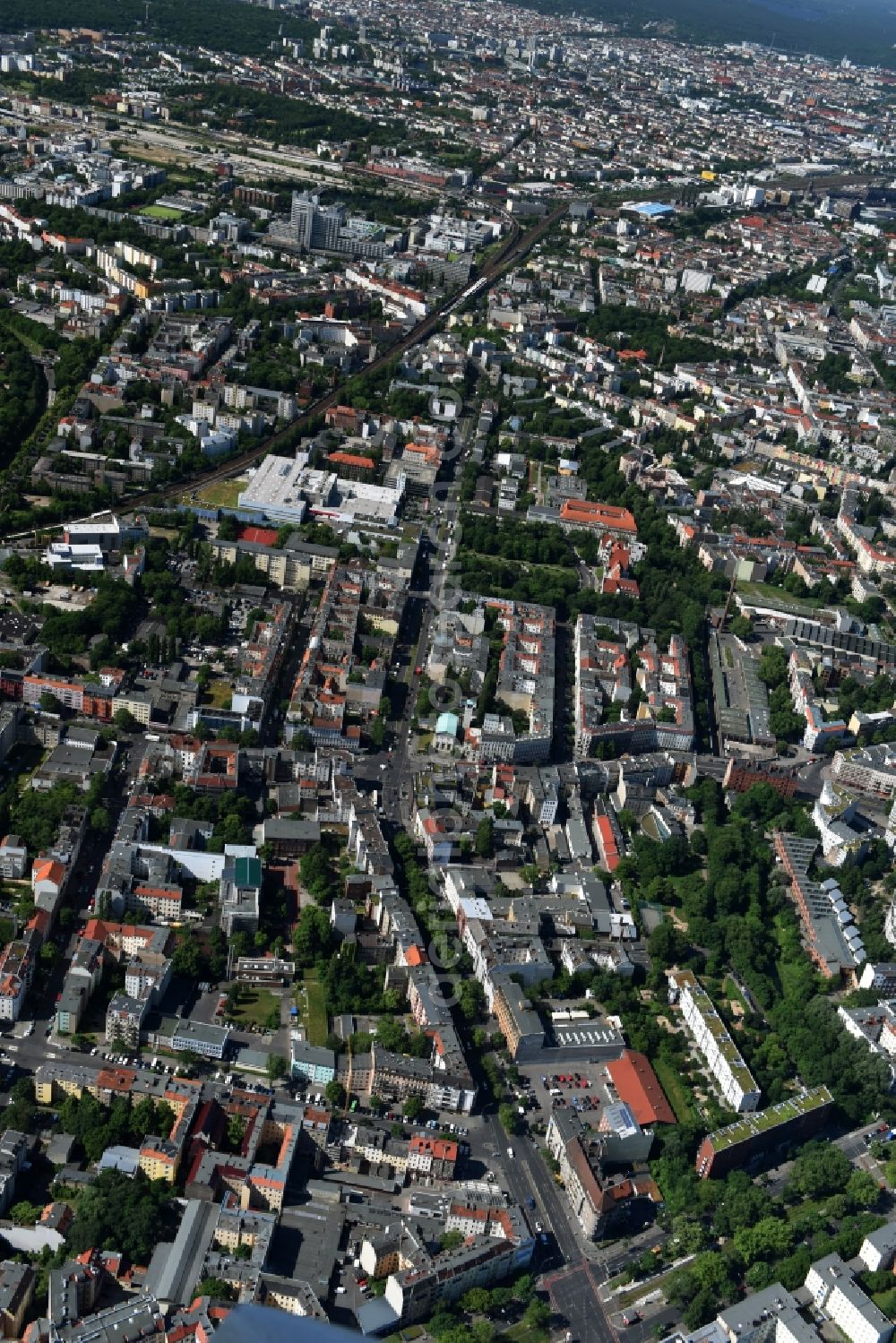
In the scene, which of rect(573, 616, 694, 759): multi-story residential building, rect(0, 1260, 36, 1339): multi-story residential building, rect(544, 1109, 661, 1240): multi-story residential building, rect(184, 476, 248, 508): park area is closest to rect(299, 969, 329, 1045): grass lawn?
rect(544, 1109, 661, 1240): multi-story residential building

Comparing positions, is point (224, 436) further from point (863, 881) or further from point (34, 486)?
point (863, 881)

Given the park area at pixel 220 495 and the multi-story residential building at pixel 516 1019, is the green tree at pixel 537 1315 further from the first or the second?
the park area at pixel 220 495

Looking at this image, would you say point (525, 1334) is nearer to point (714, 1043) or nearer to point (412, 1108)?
point (412, 1108)

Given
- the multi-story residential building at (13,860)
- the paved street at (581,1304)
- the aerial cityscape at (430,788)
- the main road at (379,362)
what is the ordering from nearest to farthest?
the paved street at (581,1304) → the aerial cityscape at (430,788) → the multi-story residential building at (13,860) → the main road at (379,362)

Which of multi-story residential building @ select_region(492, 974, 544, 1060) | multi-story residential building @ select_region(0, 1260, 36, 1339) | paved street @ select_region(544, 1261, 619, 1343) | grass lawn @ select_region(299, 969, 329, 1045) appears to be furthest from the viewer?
multi-story residential building @ select_region(492, 974, 544, 1060)

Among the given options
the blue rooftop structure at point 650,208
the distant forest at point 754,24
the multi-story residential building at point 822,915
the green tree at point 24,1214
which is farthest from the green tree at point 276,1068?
the distant forest at point 754,24

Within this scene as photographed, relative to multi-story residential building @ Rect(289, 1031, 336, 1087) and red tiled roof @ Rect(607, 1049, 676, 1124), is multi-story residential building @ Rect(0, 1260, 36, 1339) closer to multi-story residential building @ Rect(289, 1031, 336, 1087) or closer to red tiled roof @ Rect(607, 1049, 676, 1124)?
multi-story residential building @ Rect(289, 1031, 336, 1087)
